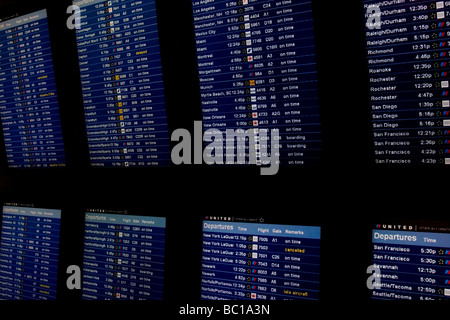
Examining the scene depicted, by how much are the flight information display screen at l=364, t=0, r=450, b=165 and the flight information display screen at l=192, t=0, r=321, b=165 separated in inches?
8.6

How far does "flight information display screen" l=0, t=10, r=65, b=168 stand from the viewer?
7.04 ft

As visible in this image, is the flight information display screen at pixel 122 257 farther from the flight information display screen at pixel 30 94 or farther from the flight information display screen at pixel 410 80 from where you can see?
the flight information display screen at pixel 410 80

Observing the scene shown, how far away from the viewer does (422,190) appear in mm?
1413

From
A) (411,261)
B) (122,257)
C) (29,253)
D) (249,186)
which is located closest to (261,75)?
(249,186)

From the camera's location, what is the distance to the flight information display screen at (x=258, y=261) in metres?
1.55

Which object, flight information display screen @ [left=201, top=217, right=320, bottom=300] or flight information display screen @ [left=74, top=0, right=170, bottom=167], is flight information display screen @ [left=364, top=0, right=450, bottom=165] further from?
flight information display screen @ [left=74, top=0, right=170, bottom=167]

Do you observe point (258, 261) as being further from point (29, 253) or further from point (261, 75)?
point (29, 253)

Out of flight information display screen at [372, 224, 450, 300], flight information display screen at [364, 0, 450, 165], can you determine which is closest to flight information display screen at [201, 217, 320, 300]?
flight information display screen at [372, 224, 450, 300]

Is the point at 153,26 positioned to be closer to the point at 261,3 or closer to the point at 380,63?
the point at 261,3

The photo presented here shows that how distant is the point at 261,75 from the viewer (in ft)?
5.18

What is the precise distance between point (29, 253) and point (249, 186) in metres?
1.36

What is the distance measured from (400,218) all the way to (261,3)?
0.93 meters

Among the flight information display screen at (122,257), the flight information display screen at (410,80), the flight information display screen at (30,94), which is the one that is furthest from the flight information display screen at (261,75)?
the flight information display screen at (30,94)

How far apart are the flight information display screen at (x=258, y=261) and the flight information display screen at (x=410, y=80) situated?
0.46m
